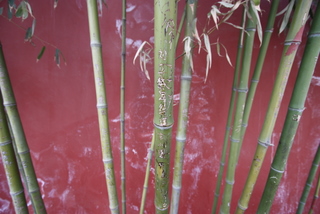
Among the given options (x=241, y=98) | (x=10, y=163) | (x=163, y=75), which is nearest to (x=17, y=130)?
(x=10, y=163)

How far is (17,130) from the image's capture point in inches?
27.7

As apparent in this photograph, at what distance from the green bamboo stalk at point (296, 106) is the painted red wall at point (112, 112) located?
641mm

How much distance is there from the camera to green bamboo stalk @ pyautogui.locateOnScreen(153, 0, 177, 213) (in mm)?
455

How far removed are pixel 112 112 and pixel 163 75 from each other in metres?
0.87

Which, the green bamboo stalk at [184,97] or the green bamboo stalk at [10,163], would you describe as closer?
the green bamboo stalk at [184,97]

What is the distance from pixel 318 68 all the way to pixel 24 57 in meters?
1.73

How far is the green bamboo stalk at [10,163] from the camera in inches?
27.2

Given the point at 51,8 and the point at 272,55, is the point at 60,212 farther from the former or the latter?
the point at 272,55

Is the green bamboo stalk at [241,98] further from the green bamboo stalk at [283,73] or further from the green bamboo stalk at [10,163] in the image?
the green bamboo stalk at [10,163]

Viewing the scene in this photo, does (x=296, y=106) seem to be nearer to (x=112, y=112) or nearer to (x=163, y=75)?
(x=163, y=75)

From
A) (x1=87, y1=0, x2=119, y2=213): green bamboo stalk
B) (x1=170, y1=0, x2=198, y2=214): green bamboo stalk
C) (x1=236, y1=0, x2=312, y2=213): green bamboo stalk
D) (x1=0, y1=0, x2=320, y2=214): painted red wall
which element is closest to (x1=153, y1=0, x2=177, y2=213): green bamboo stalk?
(x1=170, y1=0, x2=198, y2=214): green bamboo stalk

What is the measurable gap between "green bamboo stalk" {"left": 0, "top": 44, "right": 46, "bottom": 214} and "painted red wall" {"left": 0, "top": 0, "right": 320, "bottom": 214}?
22.2 inches

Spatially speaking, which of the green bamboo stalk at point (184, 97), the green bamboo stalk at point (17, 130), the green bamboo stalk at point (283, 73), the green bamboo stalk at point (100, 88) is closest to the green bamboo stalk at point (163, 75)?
the green bamboo stalk at point (184, 97)

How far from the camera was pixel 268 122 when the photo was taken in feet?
2.14
